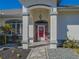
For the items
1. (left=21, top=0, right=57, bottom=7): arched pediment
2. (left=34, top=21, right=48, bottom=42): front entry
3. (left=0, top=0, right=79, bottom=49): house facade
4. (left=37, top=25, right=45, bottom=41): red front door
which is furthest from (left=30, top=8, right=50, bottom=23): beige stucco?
(left=21, top=0, right=57, bottom=7): arched pediment

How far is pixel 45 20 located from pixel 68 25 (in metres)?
4.93

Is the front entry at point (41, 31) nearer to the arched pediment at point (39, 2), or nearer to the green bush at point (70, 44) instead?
the arched pediment at point (39, 2)

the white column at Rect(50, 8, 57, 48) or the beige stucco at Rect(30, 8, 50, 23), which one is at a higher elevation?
the beige stucco at Rect(30, 8, 50, 23)

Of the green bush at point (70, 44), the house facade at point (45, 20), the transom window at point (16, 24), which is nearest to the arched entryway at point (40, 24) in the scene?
the house facade at point (45, 20)

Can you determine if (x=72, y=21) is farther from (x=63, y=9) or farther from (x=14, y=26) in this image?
(x=14, y=26)

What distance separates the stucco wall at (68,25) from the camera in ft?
103

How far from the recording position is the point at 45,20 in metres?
35.6

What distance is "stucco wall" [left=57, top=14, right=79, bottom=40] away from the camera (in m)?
31.4

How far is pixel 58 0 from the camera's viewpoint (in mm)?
Answer: 28719

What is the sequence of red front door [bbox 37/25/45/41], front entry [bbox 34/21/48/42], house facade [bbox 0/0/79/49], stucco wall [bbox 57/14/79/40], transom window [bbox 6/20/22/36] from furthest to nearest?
transom window [bbox 6/20/22/36] < red front door [bbox 37/25/45/41] < front entry [bbox 34/21/48/42] < stucco wall [bbox 57/14/79/40] < house facade [bbox 0/0/79/49]

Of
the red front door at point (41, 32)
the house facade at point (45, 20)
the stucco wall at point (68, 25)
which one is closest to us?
the house facade at point (45, 20)

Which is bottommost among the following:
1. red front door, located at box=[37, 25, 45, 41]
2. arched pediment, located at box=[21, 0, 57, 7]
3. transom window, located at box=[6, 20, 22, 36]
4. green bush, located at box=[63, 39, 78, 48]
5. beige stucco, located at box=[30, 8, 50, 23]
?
green bush, located at box=[63, 39, 78, 48]

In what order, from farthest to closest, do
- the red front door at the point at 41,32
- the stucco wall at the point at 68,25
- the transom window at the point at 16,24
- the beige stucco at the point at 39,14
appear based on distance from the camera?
the transom window at the point at 16,24, the red front door at the point at 41,32, the beige stucco at the point at 39,14, the stucco wall at the point at 68,25

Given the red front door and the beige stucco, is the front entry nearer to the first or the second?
the red front door
